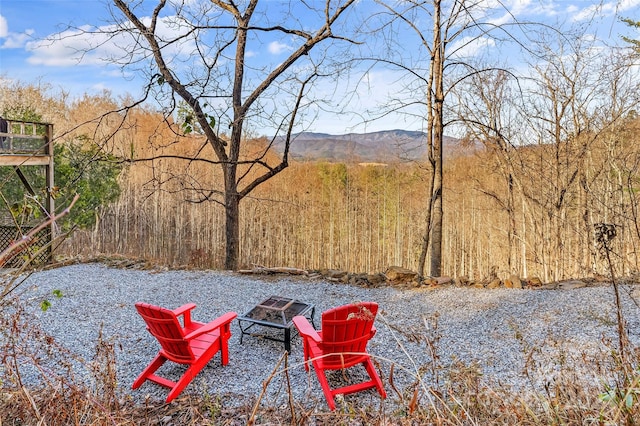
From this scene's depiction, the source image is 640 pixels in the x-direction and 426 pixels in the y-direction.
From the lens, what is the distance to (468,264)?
7.76 m

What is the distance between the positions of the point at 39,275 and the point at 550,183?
7.44 m

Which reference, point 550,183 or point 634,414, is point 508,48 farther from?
point 634,414

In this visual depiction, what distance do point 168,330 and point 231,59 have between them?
15.5 feet

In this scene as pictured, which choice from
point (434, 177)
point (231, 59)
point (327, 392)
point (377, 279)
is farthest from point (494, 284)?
point (231, 59)

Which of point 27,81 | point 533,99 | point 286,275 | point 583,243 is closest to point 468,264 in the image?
point 583,243

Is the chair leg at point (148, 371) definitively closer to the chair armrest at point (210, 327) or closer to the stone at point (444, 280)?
the chair armrest at point (210, 327)

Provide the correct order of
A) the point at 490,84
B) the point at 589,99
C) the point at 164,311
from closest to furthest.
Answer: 1. the point at 164,311
2. the point at 589,99
3. the point at 490,84

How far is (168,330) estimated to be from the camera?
271 centimetres

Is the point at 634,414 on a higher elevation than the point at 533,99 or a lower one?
lower

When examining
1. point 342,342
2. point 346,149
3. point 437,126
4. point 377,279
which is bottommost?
point 377,279

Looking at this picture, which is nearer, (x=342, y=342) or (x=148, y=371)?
(x=342, y=342)

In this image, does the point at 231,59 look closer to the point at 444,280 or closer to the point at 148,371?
the point at 444,280

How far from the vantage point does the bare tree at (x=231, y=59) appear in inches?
223

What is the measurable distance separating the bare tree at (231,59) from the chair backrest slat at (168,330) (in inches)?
121
